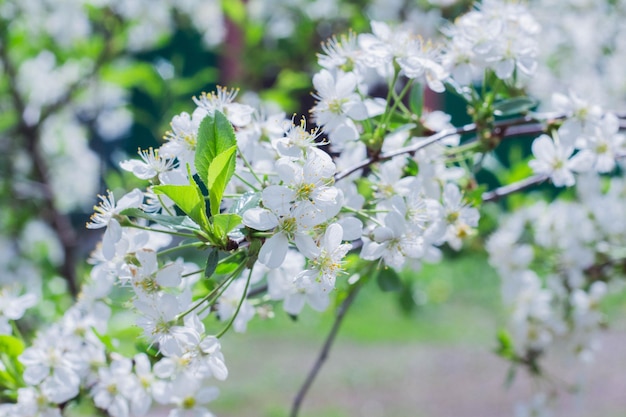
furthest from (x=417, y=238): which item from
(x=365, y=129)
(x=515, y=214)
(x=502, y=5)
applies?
(x=515, y=214)

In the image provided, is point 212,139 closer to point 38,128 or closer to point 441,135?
point 441,135

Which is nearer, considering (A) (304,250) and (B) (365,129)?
(A) (304,250)

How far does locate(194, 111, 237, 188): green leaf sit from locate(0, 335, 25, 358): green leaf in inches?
18.5

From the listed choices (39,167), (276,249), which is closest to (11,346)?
(276,249)

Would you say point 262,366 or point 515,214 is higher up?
point 515,214

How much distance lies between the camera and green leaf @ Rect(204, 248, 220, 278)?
726 millimetres

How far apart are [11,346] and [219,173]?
20.0 inches

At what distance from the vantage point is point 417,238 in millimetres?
862

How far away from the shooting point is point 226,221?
27.9 inches

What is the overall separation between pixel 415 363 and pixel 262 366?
102 cm

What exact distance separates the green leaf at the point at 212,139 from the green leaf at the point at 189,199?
0.11 ft

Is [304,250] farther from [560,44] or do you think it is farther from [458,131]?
[560,44]

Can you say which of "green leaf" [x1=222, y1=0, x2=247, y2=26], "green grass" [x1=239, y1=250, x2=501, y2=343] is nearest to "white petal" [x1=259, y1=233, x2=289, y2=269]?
"green leaf" [x1=222, y1=0, x2=247, y2=26]

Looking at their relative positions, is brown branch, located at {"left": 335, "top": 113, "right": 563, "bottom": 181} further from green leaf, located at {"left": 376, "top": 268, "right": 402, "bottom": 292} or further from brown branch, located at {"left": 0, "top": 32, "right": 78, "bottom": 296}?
brown branch, located at {"left": 0, "top": 32, "right": 78, "bottom": 296}
